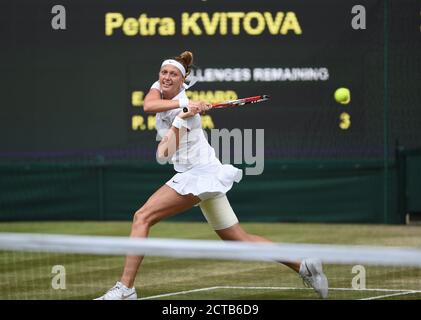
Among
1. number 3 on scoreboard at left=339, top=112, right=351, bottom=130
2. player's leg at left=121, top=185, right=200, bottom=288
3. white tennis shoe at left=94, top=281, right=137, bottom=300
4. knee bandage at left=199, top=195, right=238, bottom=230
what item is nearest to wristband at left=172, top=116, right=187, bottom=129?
player's leg at left=121, top=185, right=200, bottom=288

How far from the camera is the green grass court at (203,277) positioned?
27.0 feet

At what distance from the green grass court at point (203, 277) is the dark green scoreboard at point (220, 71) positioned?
1.90m

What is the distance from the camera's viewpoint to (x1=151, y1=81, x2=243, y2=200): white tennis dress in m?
7.82

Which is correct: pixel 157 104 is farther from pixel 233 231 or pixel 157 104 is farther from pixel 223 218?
pixel 233 231

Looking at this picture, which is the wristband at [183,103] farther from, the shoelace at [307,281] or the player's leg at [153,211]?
the shoelace at [307,281]

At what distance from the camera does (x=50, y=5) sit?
1414 centimetres

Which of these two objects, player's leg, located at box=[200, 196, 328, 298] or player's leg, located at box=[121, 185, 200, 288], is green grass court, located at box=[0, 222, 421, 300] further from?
player's leg, located at box=[121, 185, 200, 288]

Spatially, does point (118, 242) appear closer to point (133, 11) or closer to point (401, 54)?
point (133, 11)

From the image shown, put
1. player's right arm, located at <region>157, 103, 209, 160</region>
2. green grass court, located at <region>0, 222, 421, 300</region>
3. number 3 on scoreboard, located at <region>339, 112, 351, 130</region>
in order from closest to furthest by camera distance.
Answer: player's right arm, located at <region>157, 103, 209, 160</region>, green grass court, located at <region>0, 222, 421, 300</region>, number 3 on scoreboard, located at <region>339, 112, 351, 130</region>

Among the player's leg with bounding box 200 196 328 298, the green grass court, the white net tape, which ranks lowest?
the green grass court

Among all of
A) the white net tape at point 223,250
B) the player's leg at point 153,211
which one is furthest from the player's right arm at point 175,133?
the white net tape at point 223,250

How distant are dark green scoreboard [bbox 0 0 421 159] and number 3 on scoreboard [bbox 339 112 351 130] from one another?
0.01 metres
